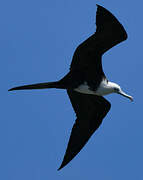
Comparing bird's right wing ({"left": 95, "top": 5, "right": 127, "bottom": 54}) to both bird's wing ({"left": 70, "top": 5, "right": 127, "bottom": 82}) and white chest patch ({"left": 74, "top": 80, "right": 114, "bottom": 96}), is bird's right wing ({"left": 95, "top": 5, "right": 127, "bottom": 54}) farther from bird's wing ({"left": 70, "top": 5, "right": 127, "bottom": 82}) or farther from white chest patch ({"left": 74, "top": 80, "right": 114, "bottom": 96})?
white chest patch ({"left": 74, "top": 80, "right": 114, "bottom": 96})

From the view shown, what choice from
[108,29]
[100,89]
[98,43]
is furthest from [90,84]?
[108,29]

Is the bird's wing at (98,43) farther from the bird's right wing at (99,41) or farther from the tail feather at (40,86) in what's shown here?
the tail feather at (40,86)

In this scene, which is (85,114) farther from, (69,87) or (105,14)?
(105,14)

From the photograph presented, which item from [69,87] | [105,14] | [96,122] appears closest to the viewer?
[105,14]

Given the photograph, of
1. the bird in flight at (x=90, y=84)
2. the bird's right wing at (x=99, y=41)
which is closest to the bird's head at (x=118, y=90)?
the bird in flight at (x=90, y=84)

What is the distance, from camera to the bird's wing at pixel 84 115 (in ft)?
37.8

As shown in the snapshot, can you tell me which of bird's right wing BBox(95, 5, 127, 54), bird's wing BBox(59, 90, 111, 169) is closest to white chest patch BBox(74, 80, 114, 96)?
bird's wing BBox(59, 90, 111, 169)

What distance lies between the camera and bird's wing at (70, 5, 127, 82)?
33.9 ft

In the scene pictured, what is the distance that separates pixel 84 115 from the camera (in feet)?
38.3

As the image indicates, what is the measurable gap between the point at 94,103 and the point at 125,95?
640 millimetres

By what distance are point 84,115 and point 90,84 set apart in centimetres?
90

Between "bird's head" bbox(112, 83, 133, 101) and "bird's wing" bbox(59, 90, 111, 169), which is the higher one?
"bird's head" bbox(112, 83, 133, 101)

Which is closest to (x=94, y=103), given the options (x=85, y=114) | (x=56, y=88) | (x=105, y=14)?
(x=85, y=114)

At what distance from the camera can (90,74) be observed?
1097 centimetres
